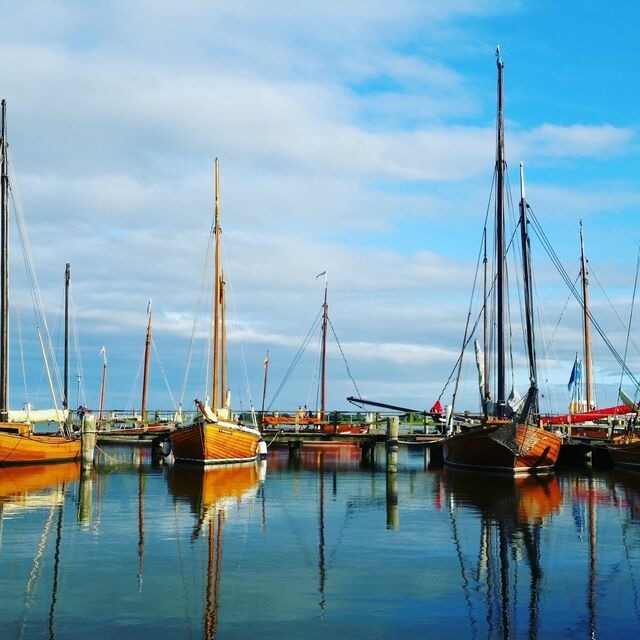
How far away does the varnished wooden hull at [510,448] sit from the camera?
132 feet

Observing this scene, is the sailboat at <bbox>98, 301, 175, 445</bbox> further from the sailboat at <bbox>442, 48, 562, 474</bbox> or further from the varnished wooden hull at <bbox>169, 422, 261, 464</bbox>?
the sailboat at <bbox>442, 48, 562, 474</bbox>

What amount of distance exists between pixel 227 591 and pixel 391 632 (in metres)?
3.61

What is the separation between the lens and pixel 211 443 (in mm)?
45438

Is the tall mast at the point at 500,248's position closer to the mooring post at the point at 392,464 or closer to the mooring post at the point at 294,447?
the mooring post at the point at 392,464

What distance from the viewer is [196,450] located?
46.0 metres

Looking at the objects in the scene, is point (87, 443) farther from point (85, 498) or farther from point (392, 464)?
point (392, 464)

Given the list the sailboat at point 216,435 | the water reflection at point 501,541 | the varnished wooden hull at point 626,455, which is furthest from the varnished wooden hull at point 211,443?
the varnished wooden hull at point 626,455

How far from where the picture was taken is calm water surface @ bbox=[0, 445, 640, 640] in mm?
13391

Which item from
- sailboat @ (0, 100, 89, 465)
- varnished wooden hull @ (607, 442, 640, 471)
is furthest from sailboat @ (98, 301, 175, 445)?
varnished wooden hull @ (607, 442, 640, 471)

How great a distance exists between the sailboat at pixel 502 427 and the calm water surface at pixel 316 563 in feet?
20.9

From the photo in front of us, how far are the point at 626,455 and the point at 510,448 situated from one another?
8390 millimetres

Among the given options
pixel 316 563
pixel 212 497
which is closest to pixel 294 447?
pixel 212 497

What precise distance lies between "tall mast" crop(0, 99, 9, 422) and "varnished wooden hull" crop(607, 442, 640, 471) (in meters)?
31.4

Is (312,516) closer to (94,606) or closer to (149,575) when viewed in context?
(149,575)
